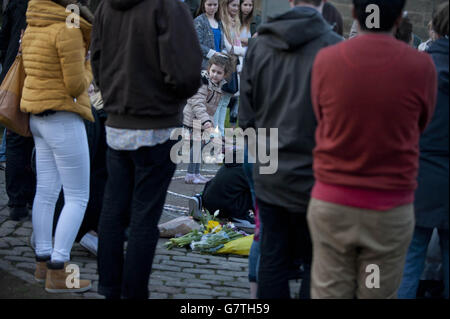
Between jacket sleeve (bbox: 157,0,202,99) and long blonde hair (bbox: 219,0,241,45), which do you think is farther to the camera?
long blonde hair (bbox: 219,0,241,45)

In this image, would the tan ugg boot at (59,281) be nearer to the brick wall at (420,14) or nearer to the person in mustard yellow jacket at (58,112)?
the person in mustard yellow jacket at (58,112)

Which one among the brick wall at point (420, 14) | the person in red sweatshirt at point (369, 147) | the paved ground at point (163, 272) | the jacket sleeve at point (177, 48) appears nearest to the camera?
the person in red sweatshirt at point (369, 147)

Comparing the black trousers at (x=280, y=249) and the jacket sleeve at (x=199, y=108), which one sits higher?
the black trousers at (x=280, y=249)

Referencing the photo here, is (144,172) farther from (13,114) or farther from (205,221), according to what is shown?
(205,221)

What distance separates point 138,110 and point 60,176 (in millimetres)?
1129

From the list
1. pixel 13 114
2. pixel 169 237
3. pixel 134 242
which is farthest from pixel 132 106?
pixel 169 237

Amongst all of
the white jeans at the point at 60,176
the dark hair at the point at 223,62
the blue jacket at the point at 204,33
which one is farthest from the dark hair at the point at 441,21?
the blue jacket at the point at 204,33

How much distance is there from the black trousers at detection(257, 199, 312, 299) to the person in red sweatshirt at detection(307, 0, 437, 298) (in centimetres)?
49

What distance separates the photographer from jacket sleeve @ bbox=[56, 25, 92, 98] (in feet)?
14.6

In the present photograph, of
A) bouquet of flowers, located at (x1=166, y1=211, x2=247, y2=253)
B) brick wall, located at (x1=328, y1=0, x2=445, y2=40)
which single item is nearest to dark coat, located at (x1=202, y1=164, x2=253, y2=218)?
bouquet of flowers, located at (x1=166, y1=211, x2=247, y2=253)

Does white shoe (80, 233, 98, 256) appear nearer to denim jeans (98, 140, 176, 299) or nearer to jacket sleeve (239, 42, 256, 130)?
denim jeans (98, 140, 176, 299)

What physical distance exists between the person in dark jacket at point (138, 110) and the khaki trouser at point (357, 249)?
117cm

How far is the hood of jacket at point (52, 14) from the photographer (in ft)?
14.9

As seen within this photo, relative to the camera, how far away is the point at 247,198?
6492 millimetres
